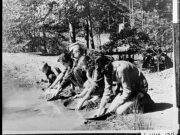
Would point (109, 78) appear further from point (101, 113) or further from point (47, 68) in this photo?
point (47, 68)

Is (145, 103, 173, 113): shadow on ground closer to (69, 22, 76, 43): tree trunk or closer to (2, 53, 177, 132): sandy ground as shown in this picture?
(2, 53, 177, 132): sandy ground

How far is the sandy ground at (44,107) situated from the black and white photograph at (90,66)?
0.05 feet

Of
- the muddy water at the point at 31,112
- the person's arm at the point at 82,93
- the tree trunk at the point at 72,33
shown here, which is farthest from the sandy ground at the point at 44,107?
the tree trunk at the point at 72,33

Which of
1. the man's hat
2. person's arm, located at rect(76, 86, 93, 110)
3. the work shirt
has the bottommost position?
person's arm, located at rect(76, 86, 93, 110)

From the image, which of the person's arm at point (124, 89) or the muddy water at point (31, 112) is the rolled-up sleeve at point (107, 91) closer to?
the person's arm at point (124, 89)

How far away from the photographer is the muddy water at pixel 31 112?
4418 mm

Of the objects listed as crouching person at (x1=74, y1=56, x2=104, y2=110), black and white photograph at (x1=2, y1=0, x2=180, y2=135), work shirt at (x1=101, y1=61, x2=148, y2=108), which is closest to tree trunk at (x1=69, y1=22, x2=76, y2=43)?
black and white photograph at (x1=2, y1=0, x2=180, y2=135)

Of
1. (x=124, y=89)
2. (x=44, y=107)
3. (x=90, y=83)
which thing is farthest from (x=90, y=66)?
(x=44, y=107)

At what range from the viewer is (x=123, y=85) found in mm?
4375

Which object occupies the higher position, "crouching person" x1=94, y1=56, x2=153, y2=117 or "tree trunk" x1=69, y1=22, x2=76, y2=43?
"tree trunk" x1=69, y1=22, x2=76, y2=43

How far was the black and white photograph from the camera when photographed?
4367 mm

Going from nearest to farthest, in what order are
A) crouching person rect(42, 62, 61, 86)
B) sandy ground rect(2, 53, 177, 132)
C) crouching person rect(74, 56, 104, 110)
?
sandy ground rect(2, 53, 177, 132) → crouching person rect(74, 56, 104, 110) → crouching person rect(42, 62, 61, 86)

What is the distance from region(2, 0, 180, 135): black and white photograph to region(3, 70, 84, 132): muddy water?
0.01 meters

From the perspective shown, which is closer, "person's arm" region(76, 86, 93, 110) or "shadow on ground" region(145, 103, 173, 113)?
"shadow on ground" region(145, 103, 173, 113)
